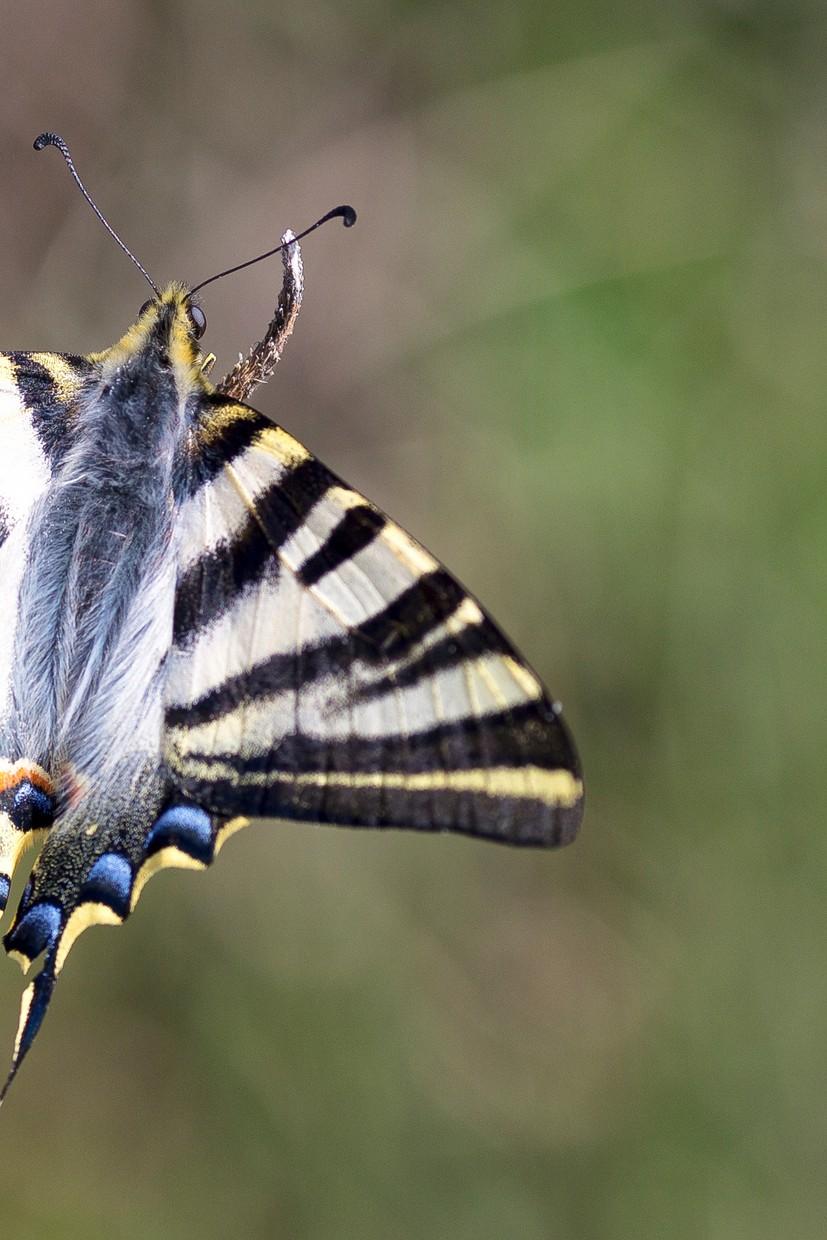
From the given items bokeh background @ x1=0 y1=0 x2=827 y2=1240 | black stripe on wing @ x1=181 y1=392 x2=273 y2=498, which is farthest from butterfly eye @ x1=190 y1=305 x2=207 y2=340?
bokeh background @ x1=0 y1=0 x2=827 y2=1240

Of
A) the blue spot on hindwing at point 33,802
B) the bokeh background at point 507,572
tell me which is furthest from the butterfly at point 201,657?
the bokeh background at point 507,572

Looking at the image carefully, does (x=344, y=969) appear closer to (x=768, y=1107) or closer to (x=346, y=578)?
(x=768, y=1107)

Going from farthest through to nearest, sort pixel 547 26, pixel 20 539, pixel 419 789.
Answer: pixel 547 26 → pixel 20 539 → pixel 419 789

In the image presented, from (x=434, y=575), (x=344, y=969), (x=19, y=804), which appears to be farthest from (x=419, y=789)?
(x=344, y=969)

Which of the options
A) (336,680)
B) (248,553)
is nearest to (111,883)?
(336,680)

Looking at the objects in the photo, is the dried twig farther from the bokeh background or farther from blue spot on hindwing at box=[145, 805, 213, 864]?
the bokeh background

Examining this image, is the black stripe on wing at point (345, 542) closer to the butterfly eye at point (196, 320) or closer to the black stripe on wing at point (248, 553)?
the black stripe on wing at point (248, 553)

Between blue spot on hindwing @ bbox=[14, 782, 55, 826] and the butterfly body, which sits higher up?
the butterfly body

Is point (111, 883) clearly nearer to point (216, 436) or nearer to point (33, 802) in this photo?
point (33, 802)
